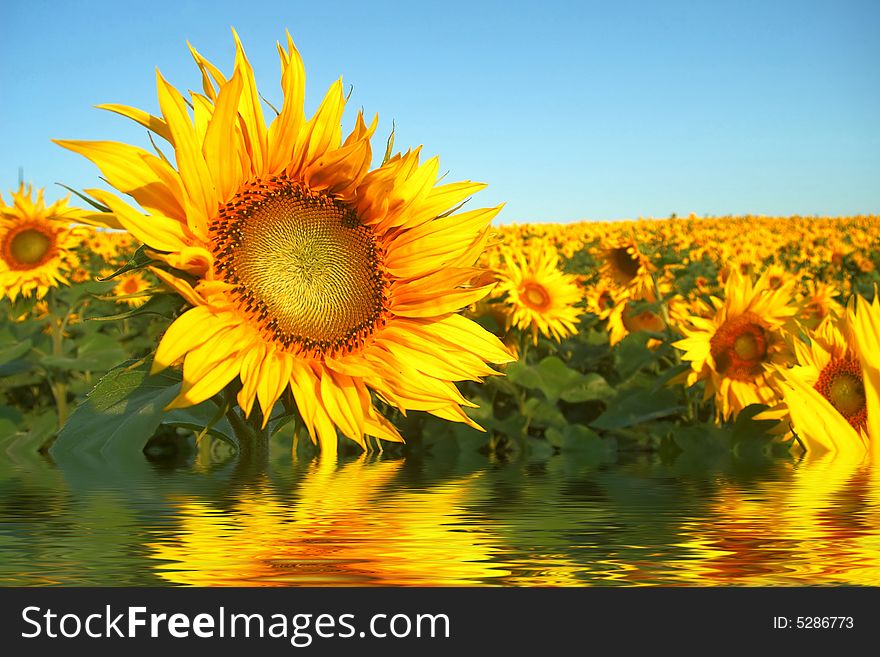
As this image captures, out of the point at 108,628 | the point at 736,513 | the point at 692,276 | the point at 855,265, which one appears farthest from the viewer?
the point at 855,265

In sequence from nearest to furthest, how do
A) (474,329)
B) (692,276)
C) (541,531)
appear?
1. (541,531)
2. (474,329)
3. (692,276)

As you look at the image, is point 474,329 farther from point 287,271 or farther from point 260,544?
point 260,544

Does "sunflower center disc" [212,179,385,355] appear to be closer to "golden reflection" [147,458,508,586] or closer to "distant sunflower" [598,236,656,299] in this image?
"golden reflection" [147,458,508,586]

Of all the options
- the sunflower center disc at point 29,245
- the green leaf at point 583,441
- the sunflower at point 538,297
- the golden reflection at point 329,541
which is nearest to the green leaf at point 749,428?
the green leaf at point 583,441

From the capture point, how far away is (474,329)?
2.58 meters

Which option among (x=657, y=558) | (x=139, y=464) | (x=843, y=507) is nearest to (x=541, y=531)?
(x=657, y=558)

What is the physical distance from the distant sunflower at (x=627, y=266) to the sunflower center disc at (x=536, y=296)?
1.20 meters

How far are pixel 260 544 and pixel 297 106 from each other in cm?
117

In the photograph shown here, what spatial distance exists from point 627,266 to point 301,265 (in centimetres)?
574

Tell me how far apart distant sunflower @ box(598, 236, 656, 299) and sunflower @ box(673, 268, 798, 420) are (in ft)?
8.91

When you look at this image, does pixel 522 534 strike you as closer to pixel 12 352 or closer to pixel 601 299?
pixel 12 352

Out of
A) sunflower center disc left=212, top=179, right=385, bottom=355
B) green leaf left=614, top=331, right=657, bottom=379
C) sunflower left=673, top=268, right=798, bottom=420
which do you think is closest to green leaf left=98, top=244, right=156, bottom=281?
sunflower center disc left=212, top=179, right=385, bottom=355

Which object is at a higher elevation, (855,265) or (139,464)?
(855,265)

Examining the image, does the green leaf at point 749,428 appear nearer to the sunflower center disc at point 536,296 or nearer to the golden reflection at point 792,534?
the golden reflection at point 792,534
